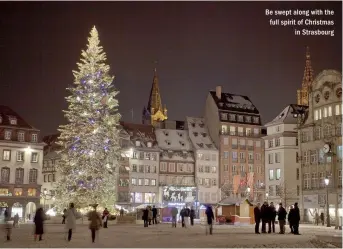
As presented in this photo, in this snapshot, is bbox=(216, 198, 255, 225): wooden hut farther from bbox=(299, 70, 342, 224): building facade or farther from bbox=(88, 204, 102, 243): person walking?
bbox=(88, 204, 102, 243): person walking

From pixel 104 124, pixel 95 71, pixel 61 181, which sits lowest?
pixel 61 181

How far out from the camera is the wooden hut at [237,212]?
161 ft

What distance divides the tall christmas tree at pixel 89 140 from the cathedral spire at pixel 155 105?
330 feet

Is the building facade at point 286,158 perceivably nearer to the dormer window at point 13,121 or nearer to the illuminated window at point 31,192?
the illuminated window at point 31,192

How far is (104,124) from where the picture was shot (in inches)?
1802

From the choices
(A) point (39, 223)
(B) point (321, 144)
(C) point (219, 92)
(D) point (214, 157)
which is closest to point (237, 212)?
(B) point (321, 144)

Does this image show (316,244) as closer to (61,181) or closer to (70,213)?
(70,213)

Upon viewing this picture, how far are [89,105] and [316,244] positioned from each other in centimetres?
2663

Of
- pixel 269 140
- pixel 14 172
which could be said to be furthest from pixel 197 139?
pixel 14 172

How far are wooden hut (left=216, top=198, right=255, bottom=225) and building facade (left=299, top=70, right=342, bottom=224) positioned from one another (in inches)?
618

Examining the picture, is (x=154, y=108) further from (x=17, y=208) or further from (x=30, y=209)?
(x=17, y=208)

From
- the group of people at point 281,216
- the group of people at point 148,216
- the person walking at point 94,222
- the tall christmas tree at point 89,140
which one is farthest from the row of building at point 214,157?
the person walking at point 94,222

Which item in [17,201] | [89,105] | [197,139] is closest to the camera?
[89,105]

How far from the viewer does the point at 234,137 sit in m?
102
